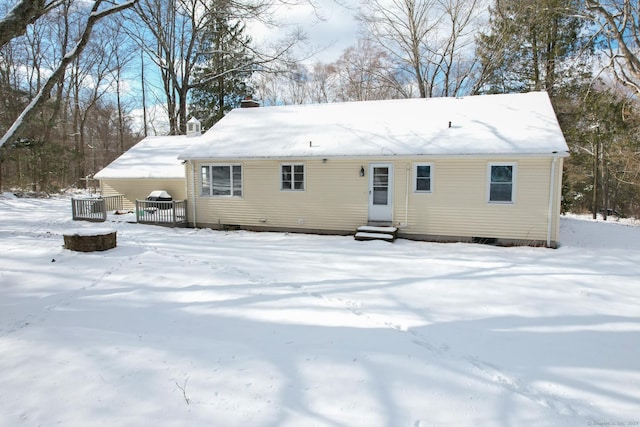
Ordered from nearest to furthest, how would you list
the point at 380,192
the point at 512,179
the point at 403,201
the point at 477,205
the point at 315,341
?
the point at 315,341 < the point at 512,179 < the point at 477,205 < the point at 403,201 < the point at 380,192

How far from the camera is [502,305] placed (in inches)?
208

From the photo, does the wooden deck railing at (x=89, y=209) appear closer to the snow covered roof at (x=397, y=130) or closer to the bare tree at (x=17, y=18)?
the snow covered roof at (x=397, y=130)

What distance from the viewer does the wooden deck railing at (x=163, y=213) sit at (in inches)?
508

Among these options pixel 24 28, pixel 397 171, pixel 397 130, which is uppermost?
pixel 24 28

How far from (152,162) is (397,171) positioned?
39.0 ft

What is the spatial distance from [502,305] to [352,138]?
7.70 meters

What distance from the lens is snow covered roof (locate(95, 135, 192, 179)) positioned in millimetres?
16031

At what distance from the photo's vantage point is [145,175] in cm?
1611

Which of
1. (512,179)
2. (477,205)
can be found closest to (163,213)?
(477,205)

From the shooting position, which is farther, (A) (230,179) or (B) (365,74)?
(B) (365,74)

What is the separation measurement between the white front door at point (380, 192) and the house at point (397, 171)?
31mm

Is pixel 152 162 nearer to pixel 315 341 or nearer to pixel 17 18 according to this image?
pixel 17 18

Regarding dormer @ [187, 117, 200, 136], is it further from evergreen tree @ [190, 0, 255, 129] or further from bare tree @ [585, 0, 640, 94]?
bare tree @ [585, 0, 640, 94]

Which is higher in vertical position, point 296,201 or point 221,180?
point 221,180
